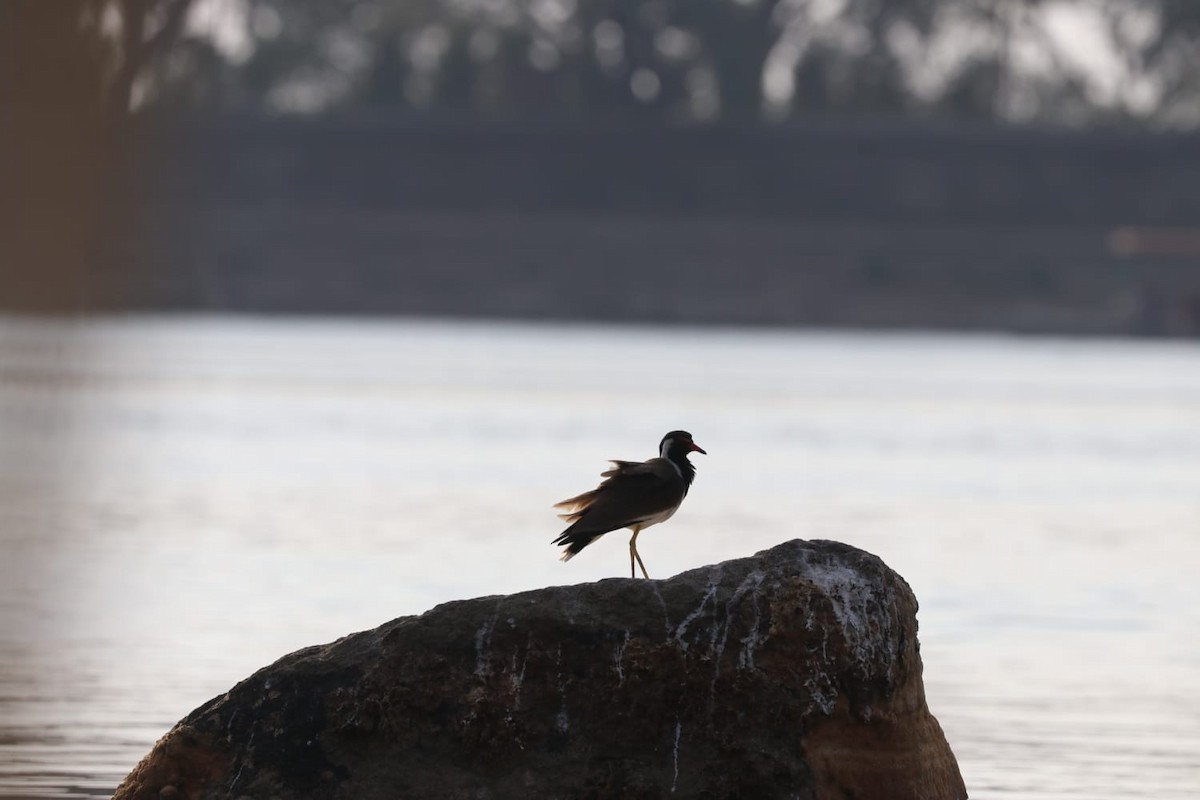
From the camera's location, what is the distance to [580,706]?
5.43 m

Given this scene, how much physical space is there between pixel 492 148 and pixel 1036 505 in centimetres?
5158

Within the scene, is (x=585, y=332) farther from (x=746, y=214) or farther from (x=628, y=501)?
(x=628, y=501)

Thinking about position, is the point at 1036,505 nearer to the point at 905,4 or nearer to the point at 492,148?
the point at 492,148

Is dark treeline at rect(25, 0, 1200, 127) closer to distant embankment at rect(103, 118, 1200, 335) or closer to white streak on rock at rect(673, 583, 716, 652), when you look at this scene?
distant embankment at rect(103, 118, 1200, 335)

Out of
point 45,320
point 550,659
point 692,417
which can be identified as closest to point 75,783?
point 550,659

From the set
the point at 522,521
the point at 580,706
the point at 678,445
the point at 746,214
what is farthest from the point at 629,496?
the point at 746,214

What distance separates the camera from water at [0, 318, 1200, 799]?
730 centimetres

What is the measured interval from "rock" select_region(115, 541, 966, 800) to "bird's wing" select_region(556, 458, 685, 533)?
27 centimetres

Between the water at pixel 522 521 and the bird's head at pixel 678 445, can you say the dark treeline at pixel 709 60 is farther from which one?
the bird's head at pixel 678 445

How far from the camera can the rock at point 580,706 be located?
538 centimetres

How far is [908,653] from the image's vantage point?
5707 mm

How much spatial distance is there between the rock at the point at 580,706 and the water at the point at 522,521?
0.67 meters

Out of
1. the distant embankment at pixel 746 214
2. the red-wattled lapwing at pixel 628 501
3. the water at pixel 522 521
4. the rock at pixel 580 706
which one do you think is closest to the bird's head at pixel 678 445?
the red-wattled lapwing at pixel 628 501

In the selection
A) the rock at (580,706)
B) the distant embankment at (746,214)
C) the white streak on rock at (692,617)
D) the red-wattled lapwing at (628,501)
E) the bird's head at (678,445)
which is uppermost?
the distant embankment at (746,214)
